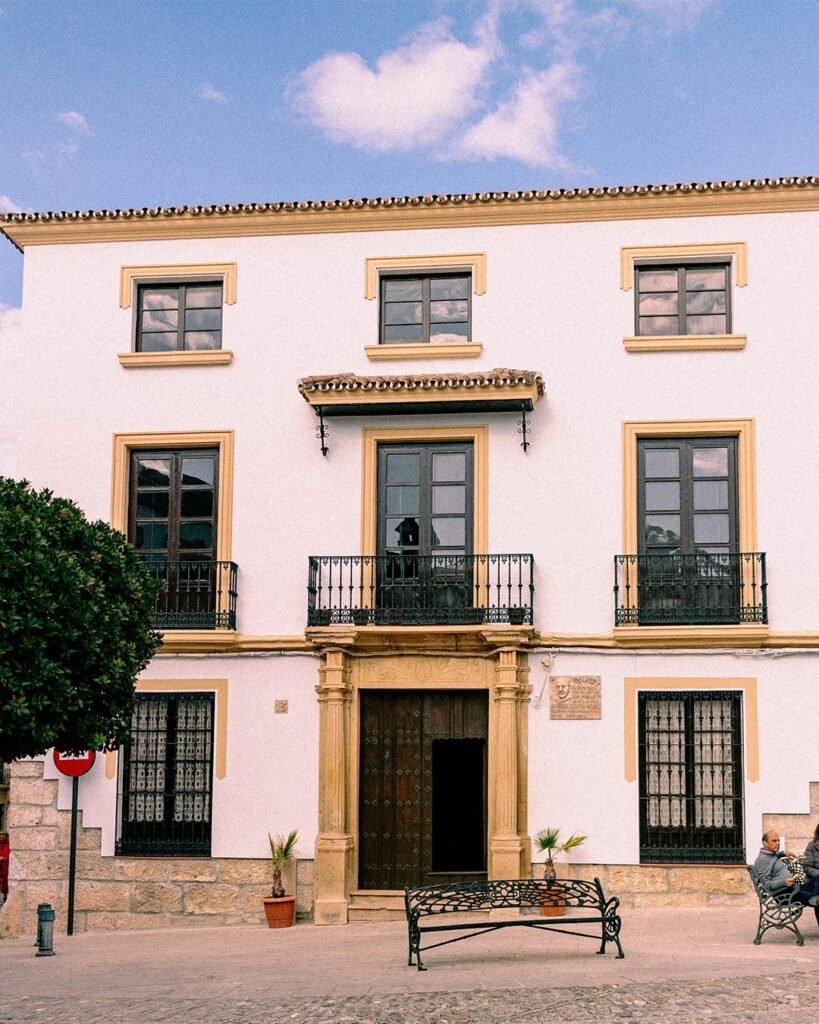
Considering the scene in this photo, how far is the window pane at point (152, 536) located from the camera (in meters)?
17.2

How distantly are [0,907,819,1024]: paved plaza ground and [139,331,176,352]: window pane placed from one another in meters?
7.34

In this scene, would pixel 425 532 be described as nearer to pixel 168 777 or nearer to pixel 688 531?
pixel 688 531

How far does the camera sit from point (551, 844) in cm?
1574

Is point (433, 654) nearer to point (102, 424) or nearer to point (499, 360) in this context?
point (499, 360)

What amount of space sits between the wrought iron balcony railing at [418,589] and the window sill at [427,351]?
8.26 ft

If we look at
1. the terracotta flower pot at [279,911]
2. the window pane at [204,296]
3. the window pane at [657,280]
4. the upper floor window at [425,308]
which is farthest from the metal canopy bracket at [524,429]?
the terracotta flower pot at [279,911]

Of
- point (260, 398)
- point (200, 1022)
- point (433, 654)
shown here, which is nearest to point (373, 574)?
point (433, 654)

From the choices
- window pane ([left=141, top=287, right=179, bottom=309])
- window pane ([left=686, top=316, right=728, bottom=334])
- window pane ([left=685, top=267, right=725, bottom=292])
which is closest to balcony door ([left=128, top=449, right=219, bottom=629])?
window pane ([left=141, top=287, right=179, bottom=309])

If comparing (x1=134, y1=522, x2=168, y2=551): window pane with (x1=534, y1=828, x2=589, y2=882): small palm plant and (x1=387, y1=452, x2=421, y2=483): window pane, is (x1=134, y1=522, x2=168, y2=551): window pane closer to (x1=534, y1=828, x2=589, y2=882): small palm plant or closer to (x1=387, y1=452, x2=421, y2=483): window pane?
(x1=387, y1=452, x2=421, y2=483): window pane

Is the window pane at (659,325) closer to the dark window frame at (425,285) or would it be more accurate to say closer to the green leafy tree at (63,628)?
the dark window frame at (425,285)

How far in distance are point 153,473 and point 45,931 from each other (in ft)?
19.3

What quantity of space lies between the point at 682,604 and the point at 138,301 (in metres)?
8.00

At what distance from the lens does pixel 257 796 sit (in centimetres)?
1647

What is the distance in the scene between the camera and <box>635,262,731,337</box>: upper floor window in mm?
16766
